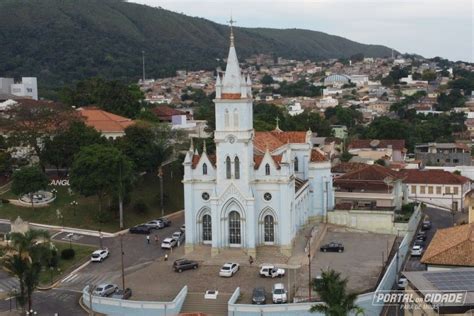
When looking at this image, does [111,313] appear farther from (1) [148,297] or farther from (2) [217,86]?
(2) [217,86]

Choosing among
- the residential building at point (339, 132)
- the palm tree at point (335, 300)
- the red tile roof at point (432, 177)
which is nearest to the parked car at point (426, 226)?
the red tile roof at point (432, 177)

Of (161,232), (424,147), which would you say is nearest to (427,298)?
(161,232)

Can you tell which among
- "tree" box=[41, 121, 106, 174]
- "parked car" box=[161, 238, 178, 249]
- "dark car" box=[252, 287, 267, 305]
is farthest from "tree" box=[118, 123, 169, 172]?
"dark car" box=[252, 287, 267, 305]

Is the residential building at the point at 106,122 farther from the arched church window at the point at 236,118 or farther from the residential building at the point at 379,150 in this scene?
the residential building at the point at 379,150

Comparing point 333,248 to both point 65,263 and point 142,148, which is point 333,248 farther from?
point 142,148

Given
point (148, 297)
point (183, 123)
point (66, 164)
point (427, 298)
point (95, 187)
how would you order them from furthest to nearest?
point (183, 123) → point (66, 164) → point (95, 187) → point (148, 297) → point (427, 298)

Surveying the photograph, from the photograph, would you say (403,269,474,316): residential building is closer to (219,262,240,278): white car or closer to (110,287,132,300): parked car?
(219,262,240,278): white car
